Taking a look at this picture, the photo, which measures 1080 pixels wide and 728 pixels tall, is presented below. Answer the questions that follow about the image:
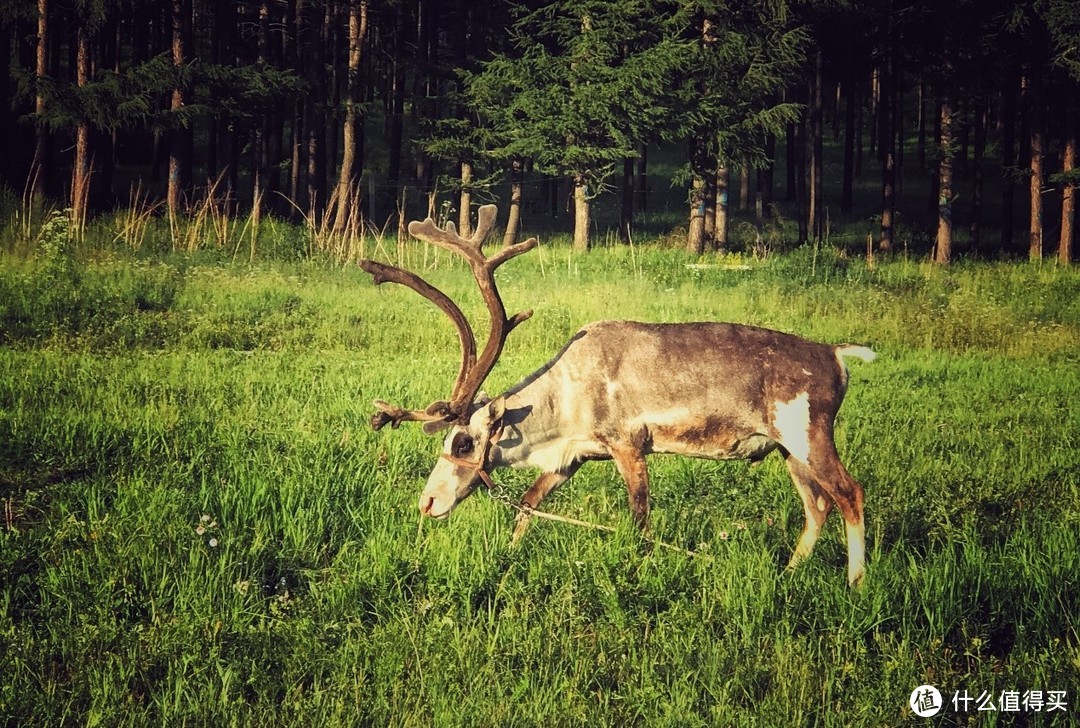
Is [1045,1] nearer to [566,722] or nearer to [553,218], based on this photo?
[553,218]

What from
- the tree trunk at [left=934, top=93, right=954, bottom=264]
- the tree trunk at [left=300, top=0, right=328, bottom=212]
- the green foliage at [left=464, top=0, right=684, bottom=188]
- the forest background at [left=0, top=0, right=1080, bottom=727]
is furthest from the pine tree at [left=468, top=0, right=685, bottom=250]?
the tree trunk at [left=934, top=93, right=954, bottom=264]

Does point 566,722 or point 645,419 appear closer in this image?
point 566,722

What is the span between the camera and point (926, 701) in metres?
4.36

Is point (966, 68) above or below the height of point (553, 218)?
above

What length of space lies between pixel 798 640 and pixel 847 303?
45.1ft

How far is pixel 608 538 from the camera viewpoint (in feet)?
20.4

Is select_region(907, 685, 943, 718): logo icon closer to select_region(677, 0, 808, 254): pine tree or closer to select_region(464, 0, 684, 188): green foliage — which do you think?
select_region(464, 0, 684, 188): green foliage

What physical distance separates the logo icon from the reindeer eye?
2.83 metres

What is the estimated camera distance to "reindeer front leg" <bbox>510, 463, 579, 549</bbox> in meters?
6.36

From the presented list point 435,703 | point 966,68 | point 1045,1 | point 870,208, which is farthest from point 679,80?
point 435,703

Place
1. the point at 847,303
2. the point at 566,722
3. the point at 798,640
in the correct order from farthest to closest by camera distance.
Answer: the point at 847,303 < the point at 798,640 < the point at 566,722

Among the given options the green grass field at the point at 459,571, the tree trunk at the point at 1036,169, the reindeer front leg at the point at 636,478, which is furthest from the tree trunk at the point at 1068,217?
the reindeer front leg at the point at 636,478

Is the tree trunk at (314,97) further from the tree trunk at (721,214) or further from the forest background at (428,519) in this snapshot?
the tree trunk at (721,214)

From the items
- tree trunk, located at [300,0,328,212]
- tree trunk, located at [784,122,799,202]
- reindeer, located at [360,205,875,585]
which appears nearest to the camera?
reindeer, located at [360,205,875,585]
